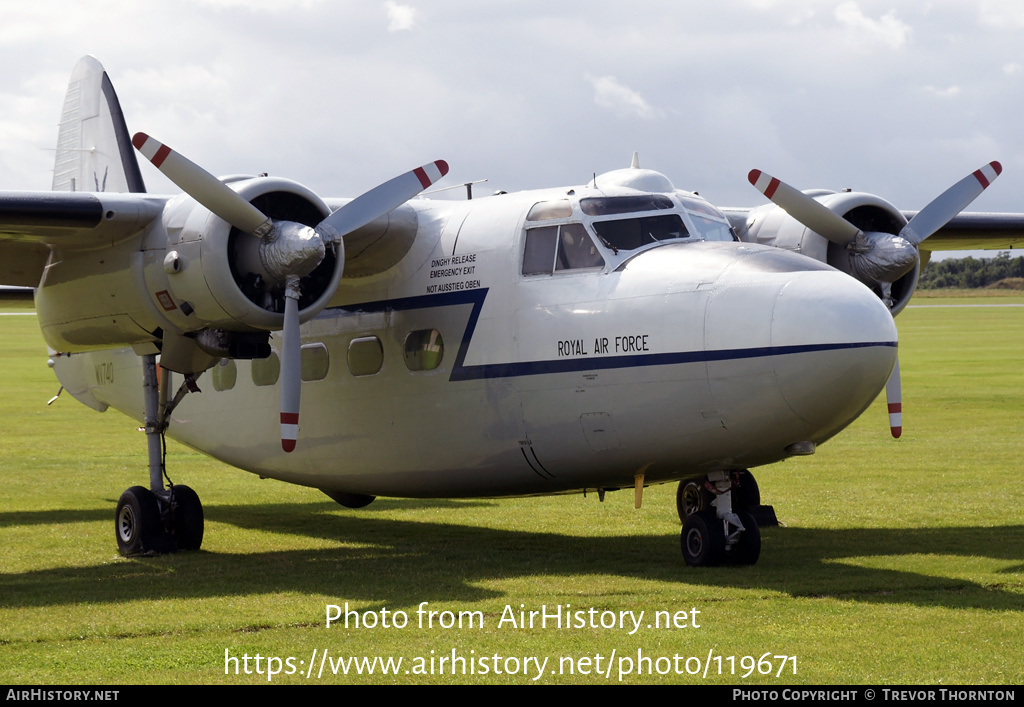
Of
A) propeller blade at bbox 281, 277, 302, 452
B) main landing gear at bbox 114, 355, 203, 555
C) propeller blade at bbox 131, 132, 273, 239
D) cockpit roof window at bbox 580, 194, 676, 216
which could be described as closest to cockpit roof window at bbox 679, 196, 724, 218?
cockpit roof window at bbox 580, 194, 676, 216

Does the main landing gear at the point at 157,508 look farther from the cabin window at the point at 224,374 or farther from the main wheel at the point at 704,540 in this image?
the main wheel at the point at 704,540

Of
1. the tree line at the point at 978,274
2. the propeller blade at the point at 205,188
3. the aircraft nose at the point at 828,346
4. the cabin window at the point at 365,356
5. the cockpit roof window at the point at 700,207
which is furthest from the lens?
the tree line at the point at 978,274

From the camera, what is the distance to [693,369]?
10594 millimetres

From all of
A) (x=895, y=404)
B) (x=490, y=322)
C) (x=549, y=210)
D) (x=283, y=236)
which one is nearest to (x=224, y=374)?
(x=283, y=236)

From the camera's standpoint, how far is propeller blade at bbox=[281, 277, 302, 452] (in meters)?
11.8

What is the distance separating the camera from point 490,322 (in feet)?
40.0

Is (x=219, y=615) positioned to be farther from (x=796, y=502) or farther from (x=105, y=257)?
(x=796, y=502)

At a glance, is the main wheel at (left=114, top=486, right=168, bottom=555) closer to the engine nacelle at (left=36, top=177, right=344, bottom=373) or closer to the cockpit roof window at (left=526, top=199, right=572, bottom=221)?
the engine nacelle at (left=36, top=177, right=344, bottom=373)

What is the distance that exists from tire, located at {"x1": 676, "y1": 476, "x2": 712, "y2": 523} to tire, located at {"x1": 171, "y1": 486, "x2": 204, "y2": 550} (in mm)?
5330

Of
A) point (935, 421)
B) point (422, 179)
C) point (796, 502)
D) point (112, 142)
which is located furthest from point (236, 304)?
point (935, 421)

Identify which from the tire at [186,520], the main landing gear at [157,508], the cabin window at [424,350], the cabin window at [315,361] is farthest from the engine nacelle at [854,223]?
the tire at [186,520]

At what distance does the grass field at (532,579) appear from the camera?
8.23 meters

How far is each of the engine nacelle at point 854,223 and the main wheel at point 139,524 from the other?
7.79 meters

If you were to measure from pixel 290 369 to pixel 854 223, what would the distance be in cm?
681
